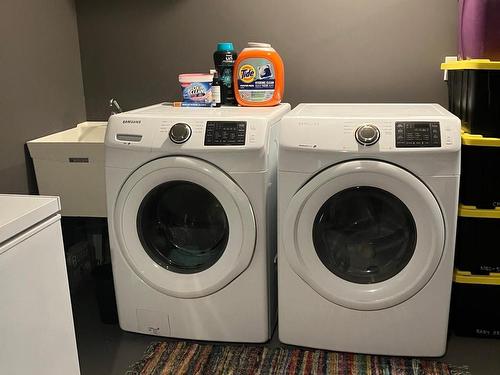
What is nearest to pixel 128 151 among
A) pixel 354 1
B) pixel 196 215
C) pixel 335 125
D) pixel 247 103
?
A: pixel 196 215

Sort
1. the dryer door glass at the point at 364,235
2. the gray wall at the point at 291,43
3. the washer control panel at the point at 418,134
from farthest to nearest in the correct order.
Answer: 1. the gray wall at the point at 291,43
2. the dryer door glass at the point at 364,235
3. the washer control panel at the point at 418,134

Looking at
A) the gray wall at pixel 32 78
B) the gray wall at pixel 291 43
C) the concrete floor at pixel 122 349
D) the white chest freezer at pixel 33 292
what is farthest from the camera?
the gray wall at pixel 291 43

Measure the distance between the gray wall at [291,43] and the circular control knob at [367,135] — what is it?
0.84 m

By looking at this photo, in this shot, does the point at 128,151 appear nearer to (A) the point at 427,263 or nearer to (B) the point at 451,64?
(A) the point at 427,263

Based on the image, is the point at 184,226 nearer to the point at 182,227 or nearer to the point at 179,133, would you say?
the point at 182,227

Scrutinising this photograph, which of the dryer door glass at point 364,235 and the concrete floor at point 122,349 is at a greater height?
the dryer door glass at point 364,235

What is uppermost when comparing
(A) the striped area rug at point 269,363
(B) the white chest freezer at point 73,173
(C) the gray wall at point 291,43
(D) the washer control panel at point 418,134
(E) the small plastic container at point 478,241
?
(C) the gray wall at point 291,43

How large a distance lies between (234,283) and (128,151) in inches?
24.3

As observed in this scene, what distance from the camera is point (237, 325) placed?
6.61 feet

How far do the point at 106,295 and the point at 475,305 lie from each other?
1469 mm

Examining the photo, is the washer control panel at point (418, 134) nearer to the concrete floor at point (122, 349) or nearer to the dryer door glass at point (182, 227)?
the dryer door glass at point (182, 227)

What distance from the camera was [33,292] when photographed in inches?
46.6

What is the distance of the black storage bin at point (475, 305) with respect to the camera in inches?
78.0

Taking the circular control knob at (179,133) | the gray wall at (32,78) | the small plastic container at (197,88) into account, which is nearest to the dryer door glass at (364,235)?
the circular control knob at (179,133)
